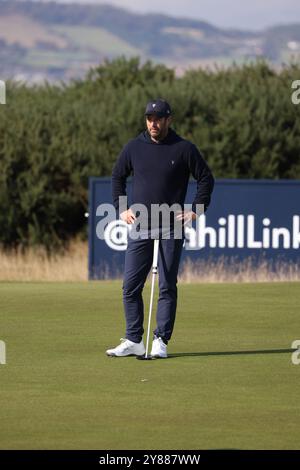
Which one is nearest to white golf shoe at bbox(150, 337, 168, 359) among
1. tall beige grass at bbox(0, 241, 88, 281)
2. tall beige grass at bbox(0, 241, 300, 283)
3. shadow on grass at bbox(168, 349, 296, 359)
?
shadow on grass at bbox(168, 349, 296, 359)

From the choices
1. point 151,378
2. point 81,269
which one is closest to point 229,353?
point 151,378

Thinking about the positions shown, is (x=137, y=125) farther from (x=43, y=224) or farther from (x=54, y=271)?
(x=54, y=271)

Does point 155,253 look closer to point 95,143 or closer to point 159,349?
point 159,349

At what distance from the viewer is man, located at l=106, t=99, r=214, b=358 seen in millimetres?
12383

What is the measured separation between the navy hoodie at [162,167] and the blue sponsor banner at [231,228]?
36.1 feet

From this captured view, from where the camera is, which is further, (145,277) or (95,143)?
(95,143)

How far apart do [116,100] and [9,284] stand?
44.8 ft

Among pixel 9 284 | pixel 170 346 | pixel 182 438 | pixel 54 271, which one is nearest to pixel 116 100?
pixel 54 271

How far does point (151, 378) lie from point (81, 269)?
14.4 meters

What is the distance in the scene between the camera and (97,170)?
3017 centimetres

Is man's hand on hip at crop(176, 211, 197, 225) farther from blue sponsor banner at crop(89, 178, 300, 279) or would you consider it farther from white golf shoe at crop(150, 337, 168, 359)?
blue sponsor banner at crop(89, 178, 300, 279)

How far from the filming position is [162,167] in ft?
40.7

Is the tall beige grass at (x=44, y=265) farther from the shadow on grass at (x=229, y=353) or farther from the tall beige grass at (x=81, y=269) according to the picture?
the shadow on grass at (x=229, y=353)

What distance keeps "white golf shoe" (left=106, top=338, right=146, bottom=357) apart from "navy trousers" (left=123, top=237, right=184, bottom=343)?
0.14 feet
